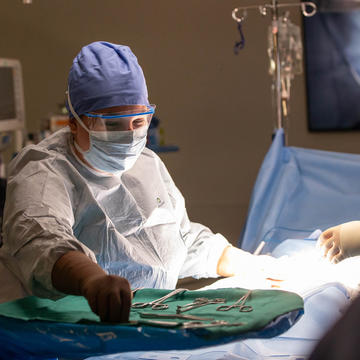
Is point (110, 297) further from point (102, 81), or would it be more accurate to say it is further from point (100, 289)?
point (102, 81)

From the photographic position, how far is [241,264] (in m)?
1.74

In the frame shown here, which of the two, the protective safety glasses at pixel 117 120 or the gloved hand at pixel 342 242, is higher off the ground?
the protective safety glasses at pixel 117 120

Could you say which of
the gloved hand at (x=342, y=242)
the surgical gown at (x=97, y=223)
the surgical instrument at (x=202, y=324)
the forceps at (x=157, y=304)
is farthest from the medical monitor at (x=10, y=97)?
the surgical instrument at (x=202, y=324)

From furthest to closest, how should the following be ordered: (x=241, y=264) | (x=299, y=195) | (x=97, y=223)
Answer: (x=299, y=195) → (x=241, y=264) → (x=97, y=223)

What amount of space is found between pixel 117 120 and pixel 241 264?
0.56 m

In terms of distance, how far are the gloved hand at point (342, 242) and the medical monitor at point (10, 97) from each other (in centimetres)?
266

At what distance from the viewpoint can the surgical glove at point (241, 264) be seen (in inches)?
67.1

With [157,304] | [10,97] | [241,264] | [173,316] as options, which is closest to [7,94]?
[10,97]

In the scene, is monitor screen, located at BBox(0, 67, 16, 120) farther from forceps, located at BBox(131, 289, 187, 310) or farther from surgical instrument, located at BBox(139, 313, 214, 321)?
surgical instrument, located at BBox(139, 313, 214, 321)

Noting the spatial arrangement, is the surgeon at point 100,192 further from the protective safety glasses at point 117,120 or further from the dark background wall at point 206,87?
the dark background wall at point 206,87

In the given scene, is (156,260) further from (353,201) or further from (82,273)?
(353,201)

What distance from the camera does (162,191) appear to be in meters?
1.68

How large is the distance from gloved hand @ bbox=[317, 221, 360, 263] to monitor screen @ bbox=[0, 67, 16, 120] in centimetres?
269

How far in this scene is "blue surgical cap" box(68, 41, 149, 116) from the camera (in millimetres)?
1436
